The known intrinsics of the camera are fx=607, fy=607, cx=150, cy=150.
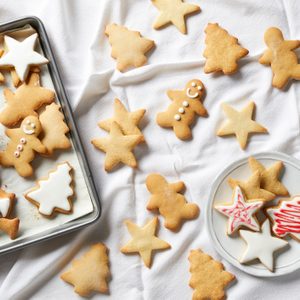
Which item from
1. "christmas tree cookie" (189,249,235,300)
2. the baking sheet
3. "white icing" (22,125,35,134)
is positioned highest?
"white icing" (22,125,35,134)

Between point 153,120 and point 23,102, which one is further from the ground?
point 23,102

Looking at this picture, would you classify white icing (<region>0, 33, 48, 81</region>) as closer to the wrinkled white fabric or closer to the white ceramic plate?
the wrinkled white fabric

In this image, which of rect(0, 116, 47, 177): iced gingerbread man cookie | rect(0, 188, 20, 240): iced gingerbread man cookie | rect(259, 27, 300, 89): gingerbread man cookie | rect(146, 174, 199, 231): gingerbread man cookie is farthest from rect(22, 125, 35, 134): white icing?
rect(259, 27, 300, 89): gingerbread man cookie

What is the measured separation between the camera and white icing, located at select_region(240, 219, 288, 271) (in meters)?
1.15

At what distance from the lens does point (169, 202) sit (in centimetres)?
117

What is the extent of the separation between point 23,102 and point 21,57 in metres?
0.09

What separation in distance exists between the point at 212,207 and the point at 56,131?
1.08ft

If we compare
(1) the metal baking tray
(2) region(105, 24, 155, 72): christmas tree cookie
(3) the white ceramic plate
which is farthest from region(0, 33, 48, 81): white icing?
(3) the white ceramic plate

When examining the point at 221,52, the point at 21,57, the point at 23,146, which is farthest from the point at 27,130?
the point at 221,52

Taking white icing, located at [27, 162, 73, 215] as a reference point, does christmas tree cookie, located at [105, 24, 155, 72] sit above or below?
above

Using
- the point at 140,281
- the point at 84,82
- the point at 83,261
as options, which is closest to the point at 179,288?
the point at 140,281

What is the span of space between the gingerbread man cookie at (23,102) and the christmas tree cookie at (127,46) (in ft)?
0.49

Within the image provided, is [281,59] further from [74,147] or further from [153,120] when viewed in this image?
[74,147]

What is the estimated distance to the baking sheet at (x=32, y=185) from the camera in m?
1.17
